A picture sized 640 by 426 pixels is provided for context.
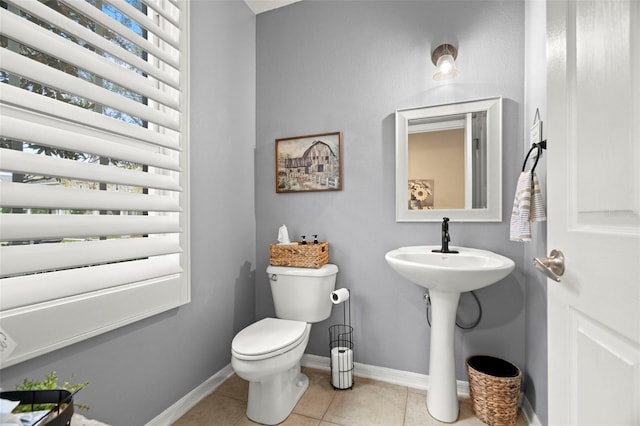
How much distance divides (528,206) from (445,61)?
0.95 metres

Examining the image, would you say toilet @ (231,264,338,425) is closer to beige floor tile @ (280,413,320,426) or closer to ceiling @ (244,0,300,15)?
beige floor tile @ (280,413,320,426)

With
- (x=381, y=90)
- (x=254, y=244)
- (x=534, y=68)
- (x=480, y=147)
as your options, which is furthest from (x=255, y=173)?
(x=534, y=68)

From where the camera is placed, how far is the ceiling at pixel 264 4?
2.09 meters


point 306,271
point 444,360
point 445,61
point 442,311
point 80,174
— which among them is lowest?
point 444,360

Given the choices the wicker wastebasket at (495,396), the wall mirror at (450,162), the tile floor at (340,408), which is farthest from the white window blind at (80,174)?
the wicker wastebasket at (495,396)

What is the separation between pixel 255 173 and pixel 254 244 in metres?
0.56

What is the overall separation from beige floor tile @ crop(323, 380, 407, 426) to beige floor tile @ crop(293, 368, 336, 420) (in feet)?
0.13

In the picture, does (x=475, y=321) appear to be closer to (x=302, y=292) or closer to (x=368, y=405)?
(x=368, y=405)

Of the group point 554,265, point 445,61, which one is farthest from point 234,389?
point 445,61

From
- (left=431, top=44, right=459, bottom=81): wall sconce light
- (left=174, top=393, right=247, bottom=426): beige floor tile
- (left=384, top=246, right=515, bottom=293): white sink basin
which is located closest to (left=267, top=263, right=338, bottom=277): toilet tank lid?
(left=384, top=246, right=515, bottom=293): white sink basin

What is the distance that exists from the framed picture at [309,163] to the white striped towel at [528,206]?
3.42 ft

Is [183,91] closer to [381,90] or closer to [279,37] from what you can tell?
[279,37]

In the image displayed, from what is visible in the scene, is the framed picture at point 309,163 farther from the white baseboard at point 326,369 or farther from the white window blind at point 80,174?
the white baseboard at point 326,369

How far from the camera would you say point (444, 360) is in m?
1.48
